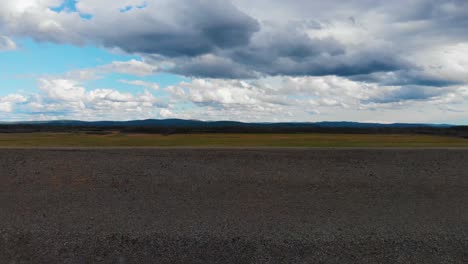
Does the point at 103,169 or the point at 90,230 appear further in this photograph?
the point at 103,169

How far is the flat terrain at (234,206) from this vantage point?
11680 millimetres

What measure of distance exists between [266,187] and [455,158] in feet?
39.2

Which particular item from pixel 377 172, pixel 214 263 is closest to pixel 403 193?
pixel 377 172

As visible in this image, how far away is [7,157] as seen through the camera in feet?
78.5

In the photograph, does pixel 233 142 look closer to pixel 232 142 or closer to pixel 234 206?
pixel 232 142

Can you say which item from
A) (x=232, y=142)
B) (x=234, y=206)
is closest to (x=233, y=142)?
(x=232, y=142)

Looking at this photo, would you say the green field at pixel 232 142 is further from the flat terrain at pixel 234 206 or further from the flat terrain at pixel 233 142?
the flat terrain at pixel 234 206

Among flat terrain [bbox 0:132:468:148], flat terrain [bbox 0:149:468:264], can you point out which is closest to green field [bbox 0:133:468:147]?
flat terrain [bbox 0:132:468:148]

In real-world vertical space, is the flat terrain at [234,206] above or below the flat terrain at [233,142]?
below

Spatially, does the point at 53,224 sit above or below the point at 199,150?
below

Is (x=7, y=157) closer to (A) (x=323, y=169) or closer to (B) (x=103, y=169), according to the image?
(B) (x=103, y=169)

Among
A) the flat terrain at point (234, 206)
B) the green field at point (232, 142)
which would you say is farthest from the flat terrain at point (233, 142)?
the flat terrain at point (234, 206)

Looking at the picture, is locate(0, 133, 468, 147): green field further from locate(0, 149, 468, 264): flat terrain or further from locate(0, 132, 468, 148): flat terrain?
locate(0, 149, 468, 264): flat terrain

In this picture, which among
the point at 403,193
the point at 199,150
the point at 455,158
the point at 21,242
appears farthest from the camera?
the point at 199,150
